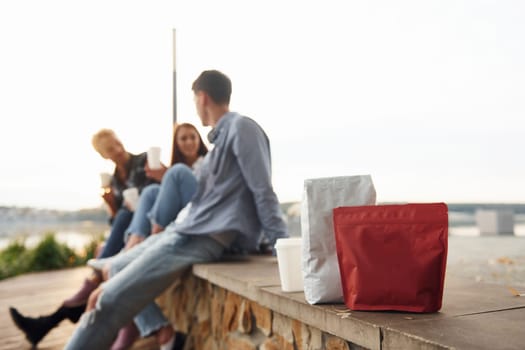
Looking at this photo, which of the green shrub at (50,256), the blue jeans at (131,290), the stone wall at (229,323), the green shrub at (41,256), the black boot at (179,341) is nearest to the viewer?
the stone wall at (229,323)

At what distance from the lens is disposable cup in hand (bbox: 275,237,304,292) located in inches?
56.5

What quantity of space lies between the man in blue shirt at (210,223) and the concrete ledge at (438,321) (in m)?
0.74

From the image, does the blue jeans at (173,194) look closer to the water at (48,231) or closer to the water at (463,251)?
the water at (463,251)

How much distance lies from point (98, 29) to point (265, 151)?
134 inches

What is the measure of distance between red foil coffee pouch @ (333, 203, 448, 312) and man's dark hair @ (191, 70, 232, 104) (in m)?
1.50

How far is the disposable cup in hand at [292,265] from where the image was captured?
1435mm

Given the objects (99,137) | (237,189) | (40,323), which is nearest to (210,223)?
(237,189)

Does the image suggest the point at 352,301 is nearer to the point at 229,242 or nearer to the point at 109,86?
the point at 229,242

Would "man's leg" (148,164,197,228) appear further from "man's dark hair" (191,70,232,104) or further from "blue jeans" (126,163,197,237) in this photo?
"man's dark hair" (191,70,232,104)

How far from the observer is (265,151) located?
232 centimetres

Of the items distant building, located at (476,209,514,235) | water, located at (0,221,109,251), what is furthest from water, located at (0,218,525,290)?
distant building, located at (476,209,514,235)

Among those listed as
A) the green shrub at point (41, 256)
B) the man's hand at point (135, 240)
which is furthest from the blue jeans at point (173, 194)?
the green shrub at point (41, 256)

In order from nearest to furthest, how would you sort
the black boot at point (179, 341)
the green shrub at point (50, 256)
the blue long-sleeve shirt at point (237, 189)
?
the blue long-sleeve shirt at point (237, 189) → the black boot at point (179, 341) → the green shrub at point (50, 256)

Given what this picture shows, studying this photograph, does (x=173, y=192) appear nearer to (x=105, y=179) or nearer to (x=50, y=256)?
(x=105, y=179)
